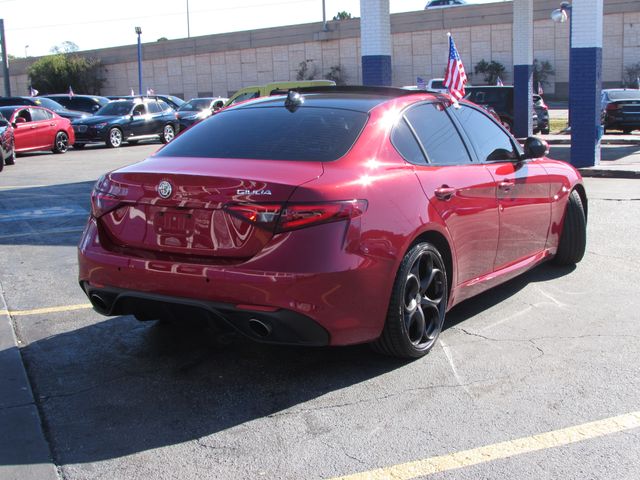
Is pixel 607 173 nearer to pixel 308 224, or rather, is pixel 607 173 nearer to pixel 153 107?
pixel 308 224

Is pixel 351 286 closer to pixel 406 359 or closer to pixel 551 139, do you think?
pixel 406 359

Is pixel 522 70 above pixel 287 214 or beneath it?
above

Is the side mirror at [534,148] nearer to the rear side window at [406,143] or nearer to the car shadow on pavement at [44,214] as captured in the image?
the rear side window at [406,143]

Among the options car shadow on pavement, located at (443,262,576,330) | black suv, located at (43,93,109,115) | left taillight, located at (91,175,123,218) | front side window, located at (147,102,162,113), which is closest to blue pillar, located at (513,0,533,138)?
front side window, located at (147,102,162,113)

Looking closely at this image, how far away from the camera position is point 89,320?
557 cm

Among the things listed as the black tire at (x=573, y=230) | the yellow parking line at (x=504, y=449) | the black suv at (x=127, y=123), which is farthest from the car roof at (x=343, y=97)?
the black suv at (x=127, y=123)

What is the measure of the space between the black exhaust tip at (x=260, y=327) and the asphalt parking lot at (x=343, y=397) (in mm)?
363

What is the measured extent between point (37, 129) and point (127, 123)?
3926mm

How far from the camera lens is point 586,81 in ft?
53.3

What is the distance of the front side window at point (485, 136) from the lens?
5.55 m

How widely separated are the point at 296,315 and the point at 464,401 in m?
0.98

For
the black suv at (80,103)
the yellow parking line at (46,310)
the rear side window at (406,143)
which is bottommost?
the yellow parking line at (46,310)

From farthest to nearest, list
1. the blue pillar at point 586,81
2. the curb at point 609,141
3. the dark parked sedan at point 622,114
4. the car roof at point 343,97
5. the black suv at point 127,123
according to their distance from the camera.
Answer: the black suv at point 127,123 < the dark parked sedan at point 622,114 < the curb at point 609,141 < the blue pillar at point 586,81 < the car roof at point 343,97

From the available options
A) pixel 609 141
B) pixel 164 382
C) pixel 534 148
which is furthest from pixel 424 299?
pixel 609 141
